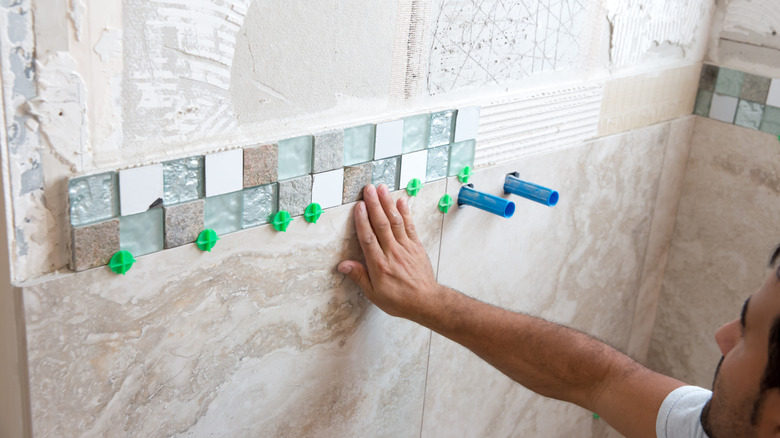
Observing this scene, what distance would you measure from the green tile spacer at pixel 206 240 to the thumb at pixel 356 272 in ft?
0.72

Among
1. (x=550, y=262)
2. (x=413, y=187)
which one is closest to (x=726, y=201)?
(x=550, y=262)

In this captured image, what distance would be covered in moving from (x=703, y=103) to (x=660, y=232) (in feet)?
0.95

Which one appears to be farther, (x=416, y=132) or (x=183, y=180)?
(x=416, y=132)

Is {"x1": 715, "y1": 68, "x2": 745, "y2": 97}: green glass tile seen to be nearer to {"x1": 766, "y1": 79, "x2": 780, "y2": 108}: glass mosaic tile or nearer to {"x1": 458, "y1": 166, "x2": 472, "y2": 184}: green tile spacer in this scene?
{"x1": 766, "y1": 79, "x2": 780, "y2": 108}: glass mosaic tile

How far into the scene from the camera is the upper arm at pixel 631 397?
1.05 meters

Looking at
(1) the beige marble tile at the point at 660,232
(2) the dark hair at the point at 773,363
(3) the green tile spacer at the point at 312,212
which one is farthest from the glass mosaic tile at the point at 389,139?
(1) the beige marble tile at the point at 660,232

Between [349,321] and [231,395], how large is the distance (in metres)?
0.20

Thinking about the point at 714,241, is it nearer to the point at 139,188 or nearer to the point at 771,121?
the point at 771,121

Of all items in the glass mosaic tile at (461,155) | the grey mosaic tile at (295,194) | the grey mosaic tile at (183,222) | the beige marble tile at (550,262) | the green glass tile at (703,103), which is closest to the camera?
the grey mosaic tile at (183,222)

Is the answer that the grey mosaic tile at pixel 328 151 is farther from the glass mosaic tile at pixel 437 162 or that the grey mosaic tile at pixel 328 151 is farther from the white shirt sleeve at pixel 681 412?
the white shirt sleeve at pixel 681 412

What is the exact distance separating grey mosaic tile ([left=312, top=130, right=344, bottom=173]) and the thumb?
14cm

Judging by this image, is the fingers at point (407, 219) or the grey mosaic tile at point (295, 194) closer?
the grey mosaic tile at point (295, 194)

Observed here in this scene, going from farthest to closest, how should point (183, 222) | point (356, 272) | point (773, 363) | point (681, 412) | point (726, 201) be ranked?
1. point (726, 201)
2. point (356, 272)
3. point (681, 412)
4. point (183, 222)
5. point (773, 363)

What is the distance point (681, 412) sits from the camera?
3.34 ft
